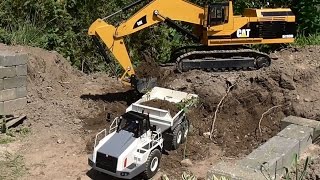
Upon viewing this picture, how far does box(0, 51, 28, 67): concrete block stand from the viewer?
402 inches

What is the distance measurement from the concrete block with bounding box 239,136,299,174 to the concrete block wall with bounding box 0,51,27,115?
530 cm

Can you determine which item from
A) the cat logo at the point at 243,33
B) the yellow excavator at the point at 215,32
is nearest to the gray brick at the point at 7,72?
the yellow excavator at the point at 215,32

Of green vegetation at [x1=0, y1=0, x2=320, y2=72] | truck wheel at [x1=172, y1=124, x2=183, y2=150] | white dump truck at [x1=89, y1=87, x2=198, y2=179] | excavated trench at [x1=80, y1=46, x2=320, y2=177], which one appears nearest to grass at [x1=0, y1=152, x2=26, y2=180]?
white dump truck at [x1=89, y1=87, x2=198, y2=179]

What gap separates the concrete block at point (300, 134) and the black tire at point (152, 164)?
6.39ft

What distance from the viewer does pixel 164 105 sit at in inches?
359

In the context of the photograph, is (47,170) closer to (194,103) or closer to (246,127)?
(194,103)

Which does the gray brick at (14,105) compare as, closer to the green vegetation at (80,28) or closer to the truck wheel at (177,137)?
the green vegetation at (80,28)

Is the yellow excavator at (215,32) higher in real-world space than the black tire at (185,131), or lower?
higher

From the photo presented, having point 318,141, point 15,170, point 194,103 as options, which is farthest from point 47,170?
point 318,141

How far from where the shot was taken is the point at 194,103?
9.34 m

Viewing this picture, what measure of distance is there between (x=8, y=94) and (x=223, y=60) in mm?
4518

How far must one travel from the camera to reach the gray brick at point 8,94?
10297 mm

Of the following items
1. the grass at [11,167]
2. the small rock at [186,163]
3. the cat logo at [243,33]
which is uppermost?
the cat logo at [243,33]

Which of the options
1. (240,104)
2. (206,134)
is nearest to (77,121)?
(206,134)
